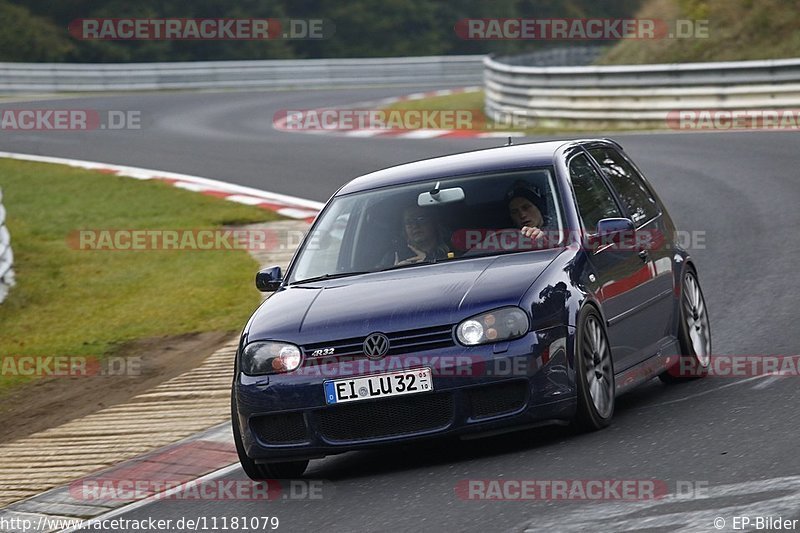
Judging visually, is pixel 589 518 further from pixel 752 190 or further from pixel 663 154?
pixel 663 154

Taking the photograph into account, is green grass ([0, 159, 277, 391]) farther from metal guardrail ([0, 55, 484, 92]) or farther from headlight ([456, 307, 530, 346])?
metal guardrail ([0, 55, 484, 92])

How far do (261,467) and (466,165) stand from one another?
2.08 m

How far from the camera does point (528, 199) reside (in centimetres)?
827

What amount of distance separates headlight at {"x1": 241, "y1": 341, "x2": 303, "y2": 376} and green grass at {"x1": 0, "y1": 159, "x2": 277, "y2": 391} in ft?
14.7

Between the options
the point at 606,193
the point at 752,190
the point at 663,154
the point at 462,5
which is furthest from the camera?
the point at 462,5

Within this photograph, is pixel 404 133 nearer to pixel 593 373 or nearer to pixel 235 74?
pixel 235 74

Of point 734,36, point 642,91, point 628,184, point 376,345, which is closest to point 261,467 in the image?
point 376,345

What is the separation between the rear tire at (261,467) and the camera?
7.57 meters

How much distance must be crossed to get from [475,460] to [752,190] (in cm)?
1017

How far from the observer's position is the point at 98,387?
11.1 metres

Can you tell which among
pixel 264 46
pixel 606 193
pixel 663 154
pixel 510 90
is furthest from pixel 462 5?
pixel 606 193

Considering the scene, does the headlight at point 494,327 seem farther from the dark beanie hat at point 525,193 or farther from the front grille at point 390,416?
the dark beanie hat at point 525,193

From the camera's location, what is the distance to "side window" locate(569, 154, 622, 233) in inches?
328

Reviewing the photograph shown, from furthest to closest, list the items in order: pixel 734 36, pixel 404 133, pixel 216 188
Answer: pixel 734 36 → pixel 404 133 → pixel 216 188
